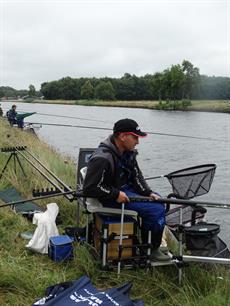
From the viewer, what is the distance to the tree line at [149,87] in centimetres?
7794

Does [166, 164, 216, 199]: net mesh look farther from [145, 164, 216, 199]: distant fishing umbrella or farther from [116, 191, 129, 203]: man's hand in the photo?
[116, 191, 129, 203]: man's hand

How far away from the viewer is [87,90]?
96.9m

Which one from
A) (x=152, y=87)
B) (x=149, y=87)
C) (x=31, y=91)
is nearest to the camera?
(x=152, y=87)

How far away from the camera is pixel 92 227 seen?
4.11m

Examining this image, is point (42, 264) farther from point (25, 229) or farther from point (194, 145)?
point (194, 145)

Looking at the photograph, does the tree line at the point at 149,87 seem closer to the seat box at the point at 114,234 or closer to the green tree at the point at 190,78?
the green tree at the point at 190,78

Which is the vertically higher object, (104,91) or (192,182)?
(104,91)

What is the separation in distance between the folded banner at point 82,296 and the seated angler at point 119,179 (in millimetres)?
676

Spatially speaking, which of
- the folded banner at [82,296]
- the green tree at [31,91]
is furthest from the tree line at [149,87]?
the folded banner at [82,296]

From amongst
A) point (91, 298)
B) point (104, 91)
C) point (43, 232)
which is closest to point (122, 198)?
point (91, 298)

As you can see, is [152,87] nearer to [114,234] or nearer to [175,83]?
[175,83]

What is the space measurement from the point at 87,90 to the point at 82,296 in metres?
95.5

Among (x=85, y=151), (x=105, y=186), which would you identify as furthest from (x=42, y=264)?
(x=85, y=151)

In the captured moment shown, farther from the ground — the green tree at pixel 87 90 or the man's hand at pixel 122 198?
the green tree at pixel 87 90
